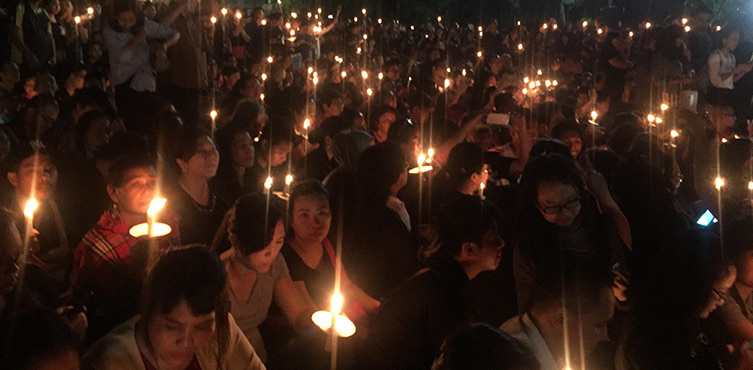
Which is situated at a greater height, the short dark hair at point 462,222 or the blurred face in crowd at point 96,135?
the blurred face in crowd at point 96,135

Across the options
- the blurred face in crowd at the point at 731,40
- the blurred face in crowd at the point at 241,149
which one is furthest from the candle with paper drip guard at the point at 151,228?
the blurred face in crowd at the point at 731,40

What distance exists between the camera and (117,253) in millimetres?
3289

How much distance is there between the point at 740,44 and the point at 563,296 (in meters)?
15.9

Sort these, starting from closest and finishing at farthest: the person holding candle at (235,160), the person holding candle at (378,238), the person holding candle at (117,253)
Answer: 1. the person holding candle at (117,253)
2. the person holding candle at (378,238)
3. the person holding candle at (235,160)

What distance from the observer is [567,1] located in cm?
3055

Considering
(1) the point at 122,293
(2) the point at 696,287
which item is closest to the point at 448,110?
(2) the point at 696,287

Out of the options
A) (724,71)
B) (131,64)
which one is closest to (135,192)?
(131,64)

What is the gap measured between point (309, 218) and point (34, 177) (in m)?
1.79

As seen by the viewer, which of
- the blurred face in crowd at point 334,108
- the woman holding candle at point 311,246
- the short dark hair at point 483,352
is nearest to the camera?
the short dark hair at point 483,352

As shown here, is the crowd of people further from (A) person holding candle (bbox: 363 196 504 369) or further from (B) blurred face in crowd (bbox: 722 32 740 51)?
(B) blurred face in crowd (bbox: 722 32 740 51)

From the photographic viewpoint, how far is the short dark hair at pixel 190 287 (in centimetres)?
230

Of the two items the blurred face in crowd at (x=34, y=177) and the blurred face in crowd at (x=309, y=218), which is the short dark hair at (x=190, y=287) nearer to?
the blurred face in crowd at (x=309, y=218)

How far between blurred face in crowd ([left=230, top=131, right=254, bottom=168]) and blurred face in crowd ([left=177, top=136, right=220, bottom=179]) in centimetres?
78

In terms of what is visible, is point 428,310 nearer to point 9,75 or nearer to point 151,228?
point 151,228
